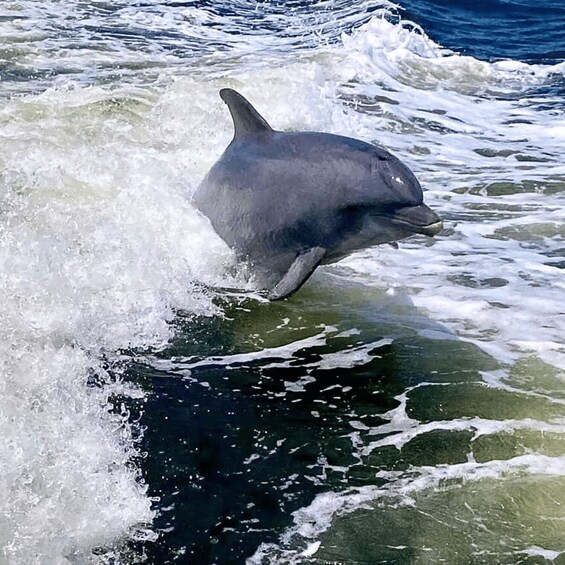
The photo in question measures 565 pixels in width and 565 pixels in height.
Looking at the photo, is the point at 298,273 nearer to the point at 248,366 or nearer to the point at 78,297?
the point at 248,366

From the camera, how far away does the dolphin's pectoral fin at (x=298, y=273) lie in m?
7.35

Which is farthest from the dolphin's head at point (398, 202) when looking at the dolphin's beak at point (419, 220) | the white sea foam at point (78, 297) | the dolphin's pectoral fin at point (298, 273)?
the white sea foam at point (78, 297)

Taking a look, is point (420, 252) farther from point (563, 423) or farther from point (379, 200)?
point (563, 423)

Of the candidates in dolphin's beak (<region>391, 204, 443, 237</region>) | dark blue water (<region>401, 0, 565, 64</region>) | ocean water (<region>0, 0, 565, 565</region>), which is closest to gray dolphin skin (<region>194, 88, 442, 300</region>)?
dolphin's beak (<region>391, 204, 443, 237</region>)

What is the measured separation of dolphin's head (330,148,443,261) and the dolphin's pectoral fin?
223 mm

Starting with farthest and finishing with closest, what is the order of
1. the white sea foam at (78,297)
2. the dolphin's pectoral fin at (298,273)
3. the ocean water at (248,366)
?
1. the dolphin's pectoral fin at (298,273)
2. the ocean water at (248,366)
3. the white sea foam at (78,297)

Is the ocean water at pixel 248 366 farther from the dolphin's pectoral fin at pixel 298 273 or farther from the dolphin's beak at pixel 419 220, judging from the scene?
the dolphin's beak at pixel 419 220

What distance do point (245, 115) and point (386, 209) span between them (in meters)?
1.59

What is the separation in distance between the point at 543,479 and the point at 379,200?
270cm

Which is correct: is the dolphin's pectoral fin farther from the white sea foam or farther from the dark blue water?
the dark blue water

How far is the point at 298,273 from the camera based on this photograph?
7496 millimetres

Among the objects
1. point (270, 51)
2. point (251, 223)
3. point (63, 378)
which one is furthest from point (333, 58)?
point (63, 378)

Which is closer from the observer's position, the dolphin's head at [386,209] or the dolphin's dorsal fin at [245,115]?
the dolphin's head at [386,209]

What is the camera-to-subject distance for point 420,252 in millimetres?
9680
